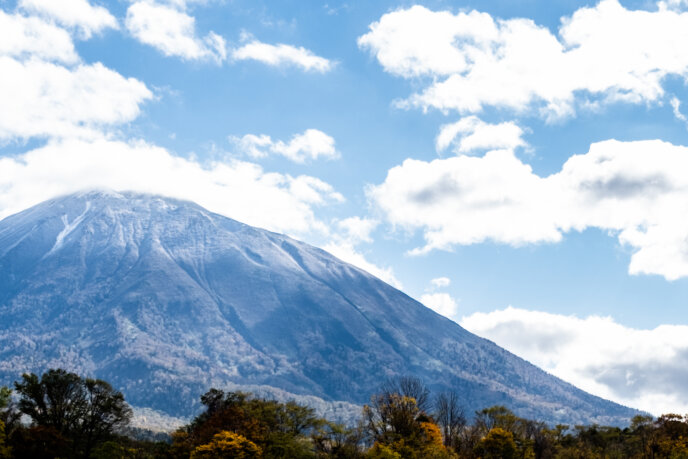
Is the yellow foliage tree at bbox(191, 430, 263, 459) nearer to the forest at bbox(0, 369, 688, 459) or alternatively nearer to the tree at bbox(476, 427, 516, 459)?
the forest at bbox(0, 369, 688, 459)

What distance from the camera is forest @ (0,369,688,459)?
234 feet

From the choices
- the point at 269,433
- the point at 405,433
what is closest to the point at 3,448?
the point at 269,433

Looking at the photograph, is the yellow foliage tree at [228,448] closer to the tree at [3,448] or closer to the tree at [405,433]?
the tree at [405,433]

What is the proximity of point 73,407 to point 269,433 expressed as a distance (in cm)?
3896

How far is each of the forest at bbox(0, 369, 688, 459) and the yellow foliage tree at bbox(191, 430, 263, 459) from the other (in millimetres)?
96

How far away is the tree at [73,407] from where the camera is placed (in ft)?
318

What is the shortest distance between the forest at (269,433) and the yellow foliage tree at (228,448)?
0.10m

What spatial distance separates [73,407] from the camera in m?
100

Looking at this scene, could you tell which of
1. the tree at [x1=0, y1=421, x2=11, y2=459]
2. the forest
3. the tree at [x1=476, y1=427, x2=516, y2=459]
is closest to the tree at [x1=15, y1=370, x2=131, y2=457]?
the forest

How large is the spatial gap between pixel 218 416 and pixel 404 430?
71.5ft

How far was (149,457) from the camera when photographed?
285 ft

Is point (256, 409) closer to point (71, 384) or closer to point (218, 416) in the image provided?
point (218, 416)

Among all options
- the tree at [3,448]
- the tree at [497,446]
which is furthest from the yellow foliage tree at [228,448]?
the tree at [497,446]

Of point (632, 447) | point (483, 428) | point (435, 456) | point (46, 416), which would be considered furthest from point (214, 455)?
point (632, 447)
